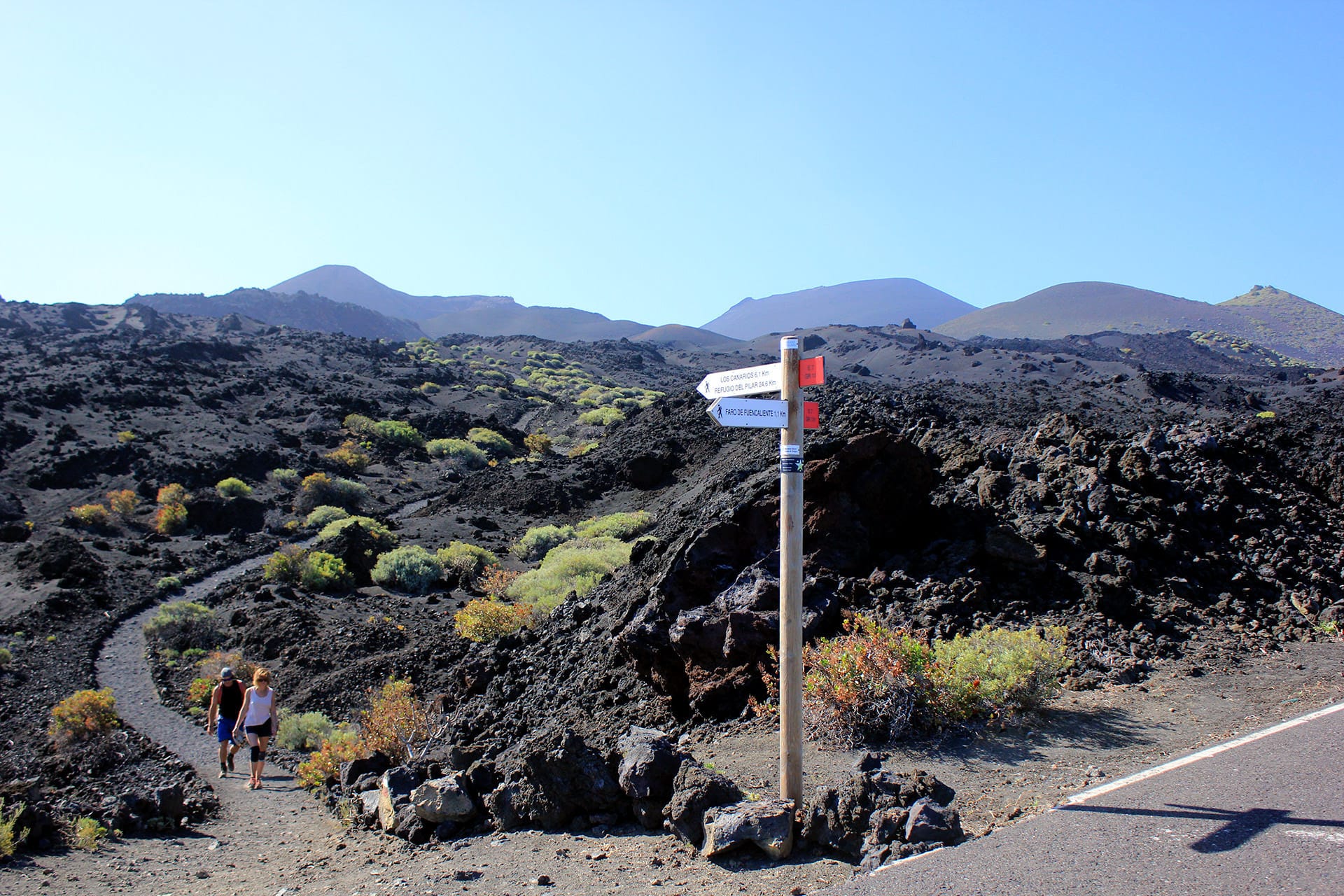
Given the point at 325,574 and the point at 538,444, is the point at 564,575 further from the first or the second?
the point at 538,444

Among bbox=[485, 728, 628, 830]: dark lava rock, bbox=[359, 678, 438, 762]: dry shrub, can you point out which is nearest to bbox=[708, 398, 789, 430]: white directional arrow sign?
bbox=[485, 728, 628, 830]: dark lava rock

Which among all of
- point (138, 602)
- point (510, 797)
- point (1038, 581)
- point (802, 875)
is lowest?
point (138, 602)

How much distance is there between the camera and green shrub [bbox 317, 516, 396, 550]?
863 inches

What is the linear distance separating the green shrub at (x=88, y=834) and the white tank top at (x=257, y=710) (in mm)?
2099

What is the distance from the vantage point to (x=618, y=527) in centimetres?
2195

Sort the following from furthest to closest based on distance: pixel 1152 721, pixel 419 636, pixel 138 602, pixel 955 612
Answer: pixel 138 602 < pixel 419 636 < pixel 955 612 < pixel 1152 721

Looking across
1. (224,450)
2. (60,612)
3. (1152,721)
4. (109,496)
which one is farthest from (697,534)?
(224,450)

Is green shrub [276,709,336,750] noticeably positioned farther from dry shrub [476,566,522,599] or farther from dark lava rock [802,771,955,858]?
dark lava rock [802,771,955,858]

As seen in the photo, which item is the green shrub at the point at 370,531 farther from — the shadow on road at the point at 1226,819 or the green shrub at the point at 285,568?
the shadow on road at the point at 1226,819

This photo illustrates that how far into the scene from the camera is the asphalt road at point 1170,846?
339 centimetres

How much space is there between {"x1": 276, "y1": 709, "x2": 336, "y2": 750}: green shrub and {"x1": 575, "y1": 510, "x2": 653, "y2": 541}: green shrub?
10.1 metres

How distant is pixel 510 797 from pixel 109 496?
26349mm

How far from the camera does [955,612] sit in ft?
24.3

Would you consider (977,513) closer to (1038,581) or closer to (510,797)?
(1038,581)
